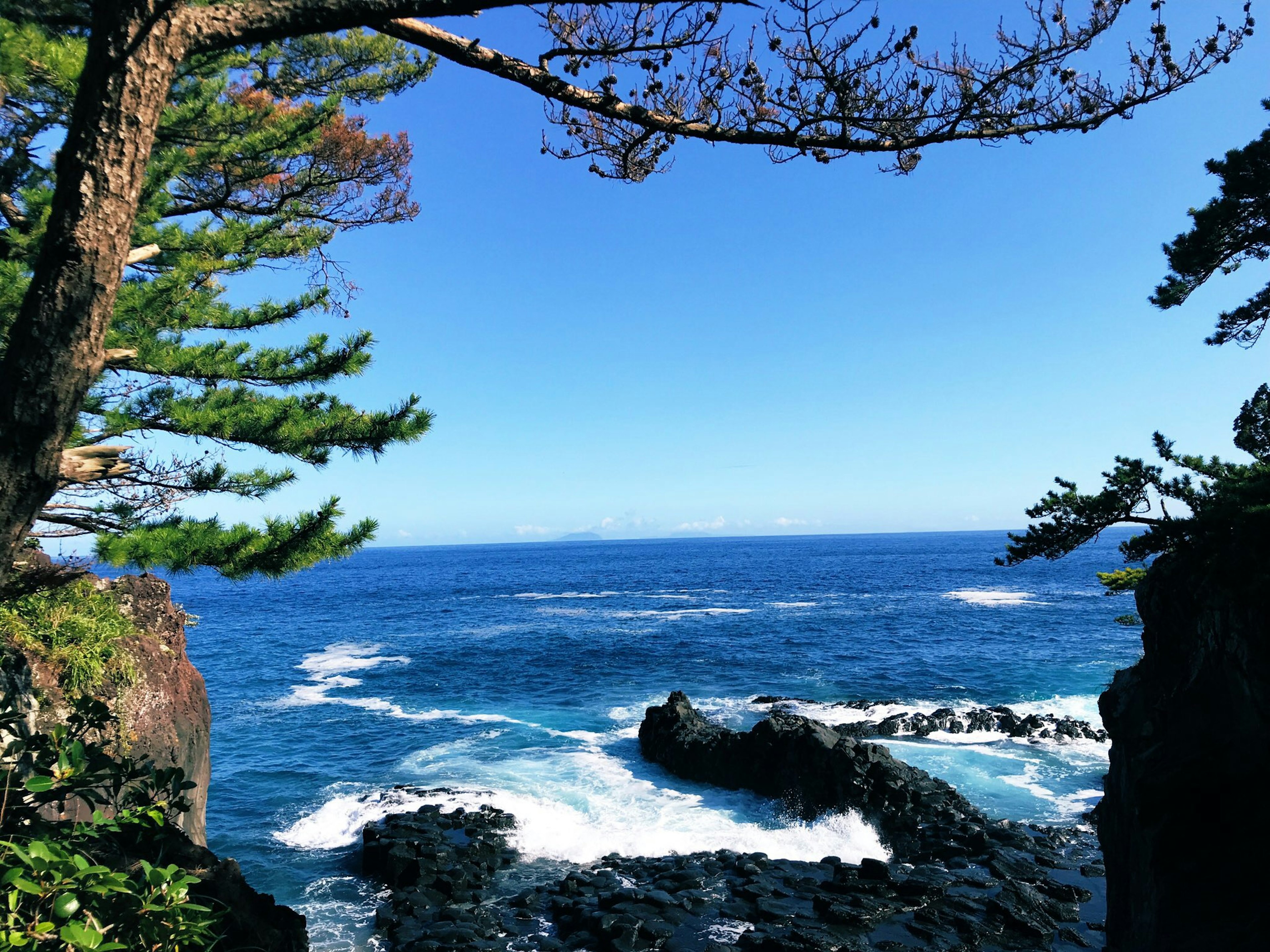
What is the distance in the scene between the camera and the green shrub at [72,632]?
941 centimetres

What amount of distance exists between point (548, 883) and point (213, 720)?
20712 mm

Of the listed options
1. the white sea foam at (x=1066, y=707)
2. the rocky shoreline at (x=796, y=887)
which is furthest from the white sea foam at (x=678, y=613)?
the rocky shoreline at (x=796, y=887)

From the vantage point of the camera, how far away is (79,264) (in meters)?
3.26

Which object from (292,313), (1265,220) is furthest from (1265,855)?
(292,313)

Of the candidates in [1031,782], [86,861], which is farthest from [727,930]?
[1031,782]

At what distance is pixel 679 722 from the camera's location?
22.8 metres

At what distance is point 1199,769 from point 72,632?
1586 centimetres

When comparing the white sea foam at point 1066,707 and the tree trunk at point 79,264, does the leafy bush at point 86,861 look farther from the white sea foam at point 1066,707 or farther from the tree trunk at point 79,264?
the white sea foam at point 1066,707

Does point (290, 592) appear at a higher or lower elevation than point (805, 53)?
lower

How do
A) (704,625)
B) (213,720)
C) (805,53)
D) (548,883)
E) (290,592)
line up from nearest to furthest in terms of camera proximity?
(805,53) → (548,883) → (213,720) → (704,625) → (290,592)

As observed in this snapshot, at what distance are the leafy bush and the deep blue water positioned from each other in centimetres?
1057

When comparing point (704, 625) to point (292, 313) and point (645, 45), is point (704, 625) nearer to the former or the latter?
point (292, 313)

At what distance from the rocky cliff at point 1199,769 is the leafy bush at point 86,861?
11.0 m

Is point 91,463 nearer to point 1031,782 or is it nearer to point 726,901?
point 726,901
